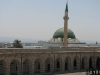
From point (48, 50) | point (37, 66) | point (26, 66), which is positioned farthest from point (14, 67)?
point (48, 50)

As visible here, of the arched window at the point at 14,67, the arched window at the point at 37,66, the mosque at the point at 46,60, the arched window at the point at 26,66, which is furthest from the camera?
the arched window at the point at 37,66

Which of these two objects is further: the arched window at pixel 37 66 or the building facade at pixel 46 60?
the arched window at pixel 37 66

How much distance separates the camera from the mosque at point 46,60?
26438 mm

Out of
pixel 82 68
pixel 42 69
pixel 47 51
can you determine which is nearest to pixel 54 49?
pixel 47 51

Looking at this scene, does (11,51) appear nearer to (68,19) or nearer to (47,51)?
(47,51)

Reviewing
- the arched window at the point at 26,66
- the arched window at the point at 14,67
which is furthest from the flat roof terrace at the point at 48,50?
the arched window at the point at 14,67

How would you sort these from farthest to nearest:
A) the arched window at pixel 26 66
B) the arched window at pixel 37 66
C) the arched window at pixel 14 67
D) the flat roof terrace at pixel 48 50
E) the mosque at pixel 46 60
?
1. the arched window at pixel 37 66
2. the arched window at pixel 26 66
3. the arched window at pixel 14 67
4. the mosque at pixel 46 60
5. the flat roof terrace at pixel 48 50

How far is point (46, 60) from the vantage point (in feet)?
99.6

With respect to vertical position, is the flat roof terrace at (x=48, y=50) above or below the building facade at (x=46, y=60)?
above

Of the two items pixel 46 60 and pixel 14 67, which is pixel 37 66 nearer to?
pixel 46 60

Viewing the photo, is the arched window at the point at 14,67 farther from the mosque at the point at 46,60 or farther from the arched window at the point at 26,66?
the arched window at the point at 26,66

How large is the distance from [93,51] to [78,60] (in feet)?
11.7

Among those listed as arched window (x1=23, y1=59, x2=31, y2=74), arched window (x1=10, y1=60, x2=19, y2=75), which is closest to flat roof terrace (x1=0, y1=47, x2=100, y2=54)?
arched window (x1=23, y1=59, x2=31, y2=74)

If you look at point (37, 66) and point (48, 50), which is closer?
point (48, 50)
